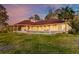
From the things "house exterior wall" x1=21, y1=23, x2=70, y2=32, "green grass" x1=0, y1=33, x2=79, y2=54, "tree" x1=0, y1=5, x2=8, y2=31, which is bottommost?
"green grass" x1=0, y1=33, x2=79, y2=54

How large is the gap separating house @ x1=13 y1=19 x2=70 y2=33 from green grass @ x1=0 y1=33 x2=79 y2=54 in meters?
0.05

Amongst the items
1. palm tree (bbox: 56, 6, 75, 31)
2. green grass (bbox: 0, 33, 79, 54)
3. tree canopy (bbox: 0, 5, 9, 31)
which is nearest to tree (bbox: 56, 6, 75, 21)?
palm tree (bbox: 56, 6, 75, 31)

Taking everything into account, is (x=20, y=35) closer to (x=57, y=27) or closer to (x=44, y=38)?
(x=44, y=38)

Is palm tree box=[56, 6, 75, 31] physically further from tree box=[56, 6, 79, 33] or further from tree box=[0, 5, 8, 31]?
tree box=[0, 5, 8, 31]

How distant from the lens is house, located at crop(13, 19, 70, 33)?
135 cm

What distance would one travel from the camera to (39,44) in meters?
1.34

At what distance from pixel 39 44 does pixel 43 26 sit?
15 centimetres

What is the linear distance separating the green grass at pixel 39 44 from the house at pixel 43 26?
5 cm

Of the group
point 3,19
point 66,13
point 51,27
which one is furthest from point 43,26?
point 3,19

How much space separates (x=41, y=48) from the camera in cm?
133

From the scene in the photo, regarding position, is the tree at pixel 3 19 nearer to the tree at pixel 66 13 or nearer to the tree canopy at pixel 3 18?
the tree canopy at pixel 3 18

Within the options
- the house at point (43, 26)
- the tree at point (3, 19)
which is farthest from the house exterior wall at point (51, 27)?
the tree at point (3, 19)

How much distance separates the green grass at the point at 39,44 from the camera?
133 centimetres

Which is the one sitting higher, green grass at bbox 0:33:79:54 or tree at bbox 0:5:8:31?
tree at bbox 0:5:8:31
